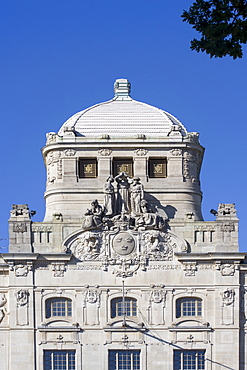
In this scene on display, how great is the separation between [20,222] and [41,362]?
27.7 feet

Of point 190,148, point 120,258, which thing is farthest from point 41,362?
point 190,148

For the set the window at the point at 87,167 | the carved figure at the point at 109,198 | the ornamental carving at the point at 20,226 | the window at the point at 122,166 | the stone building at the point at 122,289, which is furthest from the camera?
the window at the point at 87,167

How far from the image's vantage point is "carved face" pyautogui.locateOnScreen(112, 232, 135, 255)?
69.0m

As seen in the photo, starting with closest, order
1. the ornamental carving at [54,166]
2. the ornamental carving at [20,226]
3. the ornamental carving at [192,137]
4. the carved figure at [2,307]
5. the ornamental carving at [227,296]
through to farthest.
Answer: the ornamental carving at [227,296]
the carved figure at [2,307]
the ornamental carving at [20,226]
the ornamental carving at [54,166]
the ornamental carving at [192,137]

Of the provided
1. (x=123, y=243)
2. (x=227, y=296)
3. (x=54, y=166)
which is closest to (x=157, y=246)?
(x=123, y=243)

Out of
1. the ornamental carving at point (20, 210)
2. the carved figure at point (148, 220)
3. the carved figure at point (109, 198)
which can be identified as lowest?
the carved figure at point (148, 220)

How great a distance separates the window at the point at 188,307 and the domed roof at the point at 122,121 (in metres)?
11.5

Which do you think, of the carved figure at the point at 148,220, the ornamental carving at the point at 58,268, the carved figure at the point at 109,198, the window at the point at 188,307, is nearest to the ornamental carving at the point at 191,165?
the carved figure at the point at 148,220

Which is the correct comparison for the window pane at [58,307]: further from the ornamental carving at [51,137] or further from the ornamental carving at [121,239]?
the ornamental carving at [51,137]

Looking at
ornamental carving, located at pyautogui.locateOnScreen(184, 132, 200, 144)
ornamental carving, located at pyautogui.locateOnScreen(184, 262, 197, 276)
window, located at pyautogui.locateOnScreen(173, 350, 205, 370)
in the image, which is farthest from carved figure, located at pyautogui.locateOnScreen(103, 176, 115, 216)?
window, located at pyautogui.locateOnScreen(173, 350, 205, 370)

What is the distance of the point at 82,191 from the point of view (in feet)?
238

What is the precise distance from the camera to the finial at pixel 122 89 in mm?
79312

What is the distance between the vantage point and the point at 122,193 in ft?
228

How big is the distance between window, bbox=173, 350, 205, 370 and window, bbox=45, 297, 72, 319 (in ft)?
22.6
